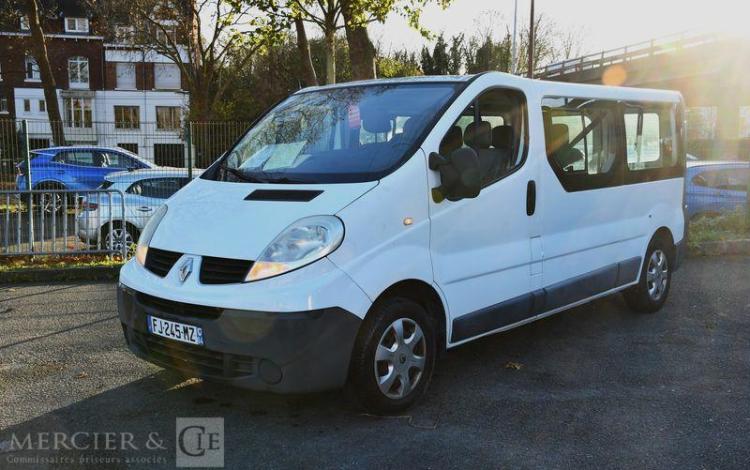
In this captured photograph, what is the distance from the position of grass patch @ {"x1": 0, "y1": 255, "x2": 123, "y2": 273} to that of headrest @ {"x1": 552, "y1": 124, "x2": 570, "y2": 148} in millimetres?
5716

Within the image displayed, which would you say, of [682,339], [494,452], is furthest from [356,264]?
[682,339]

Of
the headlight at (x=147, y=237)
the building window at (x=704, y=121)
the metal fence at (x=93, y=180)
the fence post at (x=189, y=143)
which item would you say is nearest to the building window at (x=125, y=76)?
the metal fence at (x=93, y=180)

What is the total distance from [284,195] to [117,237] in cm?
640

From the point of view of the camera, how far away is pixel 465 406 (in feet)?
14.0

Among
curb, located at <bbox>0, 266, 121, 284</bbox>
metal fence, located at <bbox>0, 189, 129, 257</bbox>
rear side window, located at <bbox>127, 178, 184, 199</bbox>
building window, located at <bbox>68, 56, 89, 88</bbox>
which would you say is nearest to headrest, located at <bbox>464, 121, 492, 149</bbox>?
curb, located at <bbox>0, 266, 121, 284</bbox>

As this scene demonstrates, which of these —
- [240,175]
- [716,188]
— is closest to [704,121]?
[716,188]

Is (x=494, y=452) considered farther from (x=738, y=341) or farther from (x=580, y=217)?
(x=738, y=341)

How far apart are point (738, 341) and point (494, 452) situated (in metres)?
3.24

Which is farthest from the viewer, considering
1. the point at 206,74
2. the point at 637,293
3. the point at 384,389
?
the point at 206,74

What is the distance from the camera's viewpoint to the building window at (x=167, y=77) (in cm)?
4912

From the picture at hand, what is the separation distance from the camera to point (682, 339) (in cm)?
581

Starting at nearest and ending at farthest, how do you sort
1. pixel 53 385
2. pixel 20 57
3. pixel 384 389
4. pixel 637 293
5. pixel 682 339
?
pixel 384 389
pixel 53 385
pixel 682 339
pixel 637 293
pixel 20 57

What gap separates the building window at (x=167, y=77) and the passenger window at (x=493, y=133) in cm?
4787

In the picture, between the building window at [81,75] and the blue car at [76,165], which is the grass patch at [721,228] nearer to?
the blue car at [76,165]
